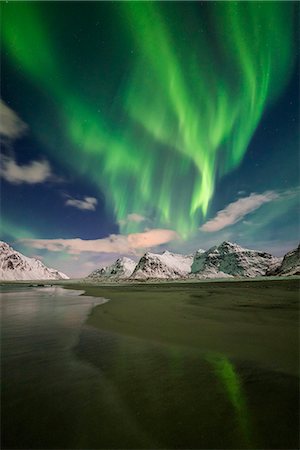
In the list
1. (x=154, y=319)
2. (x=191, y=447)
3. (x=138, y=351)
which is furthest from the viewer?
(x=154, y=319)

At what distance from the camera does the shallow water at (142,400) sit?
2691mm

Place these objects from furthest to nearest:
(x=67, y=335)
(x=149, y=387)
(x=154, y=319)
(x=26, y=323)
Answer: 1. (x=154, y=319)
2. (x=26, y=323)
3. (x=67, y=335)
4. (x=149, y=387)

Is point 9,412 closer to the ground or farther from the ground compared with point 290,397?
closer to the ground

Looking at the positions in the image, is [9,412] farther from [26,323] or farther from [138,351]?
[26,323]

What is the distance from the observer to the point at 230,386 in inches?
157

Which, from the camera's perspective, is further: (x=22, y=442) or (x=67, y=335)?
(x=67, y=335)

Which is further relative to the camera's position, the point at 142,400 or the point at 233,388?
the point at 233,388

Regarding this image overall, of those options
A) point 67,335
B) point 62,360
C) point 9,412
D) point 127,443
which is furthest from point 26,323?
point 127,443

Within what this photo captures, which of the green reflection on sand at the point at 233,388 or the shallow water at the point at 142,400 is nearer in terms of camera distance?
the shallow water at the point at 142,400

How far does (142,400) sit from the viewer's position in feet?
11.6

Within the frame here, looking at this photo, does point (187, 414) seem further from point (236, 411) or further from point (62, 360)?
point (62, 360)

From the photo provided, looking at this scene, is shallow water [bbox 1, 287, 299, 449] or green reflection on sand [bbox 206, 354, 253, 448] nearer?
shallow water [bbox 1, 287, 299, 449]

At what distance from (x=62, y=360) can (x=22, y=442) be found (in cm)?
280

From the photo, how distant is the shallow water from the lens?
2.69 metres
